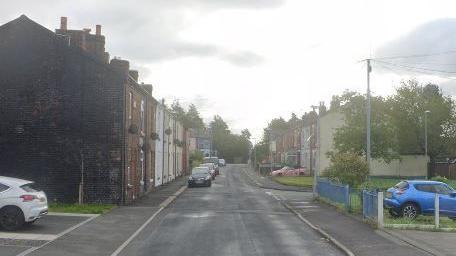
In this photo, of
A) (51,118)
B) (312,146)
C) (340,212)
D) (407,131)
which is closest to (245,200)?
(340,212)

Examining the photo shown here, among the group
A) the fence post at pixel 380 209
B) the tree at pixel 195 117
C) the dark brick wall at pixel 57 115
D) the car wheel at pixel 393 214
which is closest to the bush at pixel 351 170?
the car wheel at pixel 393 214

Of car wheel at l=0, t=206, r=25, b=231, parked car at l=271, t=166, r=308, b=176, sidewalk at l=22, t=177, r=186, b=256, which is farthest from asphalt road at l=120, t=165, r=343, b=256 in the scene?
parked car at l=271, t=166, r=308, b=176

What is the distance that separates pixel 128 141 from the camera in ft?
97.9

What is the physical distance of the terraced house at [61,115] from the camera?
28266mm

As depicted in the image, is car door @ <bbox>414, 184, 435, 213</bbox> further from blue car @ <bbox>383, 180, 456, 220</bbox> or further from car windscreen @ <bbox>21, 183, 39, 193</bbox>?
car windscreen @ <bbox>21, 183, 39, 193</bbox>

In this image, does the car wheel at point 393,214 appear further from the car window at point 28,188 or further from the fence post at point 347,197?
the car window at point 28,188

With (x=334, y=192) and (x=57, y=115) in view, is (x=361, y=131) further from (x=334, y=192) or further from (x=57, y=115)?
(x=57, y=115)

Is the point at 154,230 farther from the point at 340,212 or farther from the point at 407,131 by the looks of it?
the point at 407,131

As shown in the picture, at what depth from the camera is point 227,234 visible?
18.7m

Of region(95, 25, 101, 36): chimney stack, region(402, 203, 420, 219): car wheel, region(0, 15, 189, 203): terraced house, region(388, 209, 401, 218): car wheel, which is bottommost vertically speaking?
region(388, 209, 401, 218): car wheel

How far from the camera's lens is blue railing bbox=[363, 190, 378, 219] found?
21500 millimetres

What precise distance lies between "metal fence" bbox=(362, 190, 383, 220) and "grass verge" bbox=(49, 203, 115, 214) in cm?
1011

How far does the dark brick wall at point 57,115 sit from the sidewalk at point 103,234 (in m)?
2.59

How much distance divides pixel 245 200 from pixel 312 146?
39765mm
